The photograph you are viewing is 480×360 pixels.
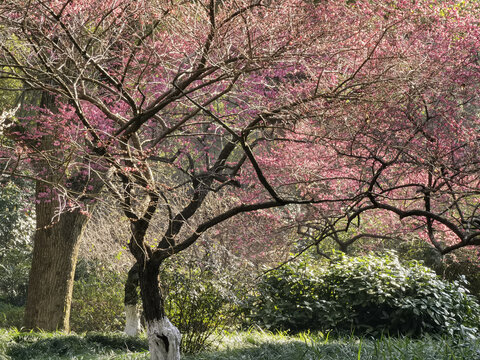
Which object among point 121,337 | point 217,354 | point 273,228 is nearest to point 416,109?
point 217,354

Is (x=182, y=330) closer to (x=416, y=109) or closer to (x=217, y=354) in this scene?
(x=217, y=354)

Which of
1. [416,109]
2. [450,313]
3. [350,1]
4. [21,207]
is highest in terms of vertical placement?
[350,1]

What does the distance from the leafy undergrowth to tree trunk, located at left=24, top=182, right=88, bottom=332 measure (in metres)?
0.71

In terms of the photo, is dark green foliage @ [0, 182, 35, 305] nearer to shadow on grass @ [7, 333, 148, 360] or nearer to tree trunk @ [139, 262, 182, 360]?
shadow on grass @ [7, 333, 148, 360]

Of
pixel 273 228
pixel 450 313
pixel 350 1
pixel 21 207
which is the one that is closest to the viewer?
pixel 450 313

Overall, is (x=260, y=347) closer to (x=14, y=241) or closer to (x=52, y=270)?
(x=52, y=270)

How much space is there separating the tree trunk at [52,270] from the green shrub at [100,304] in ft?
8.98

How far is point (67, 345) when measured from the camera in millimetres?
7367

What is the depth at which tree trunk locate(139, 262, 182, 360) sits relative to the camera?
16.5 ft

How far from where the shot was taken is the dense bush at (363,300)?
7.42 metres

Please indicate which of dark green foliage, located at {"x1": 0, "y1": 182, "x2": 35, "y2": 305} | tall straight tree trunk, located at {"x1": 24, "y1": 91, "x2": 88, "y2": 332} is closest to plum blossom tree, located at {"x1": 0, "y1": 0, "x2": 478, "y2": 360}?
tall straight tree trunk, located at {"x1": 24, "y1": 91, "x2": 88, "y2": 332}

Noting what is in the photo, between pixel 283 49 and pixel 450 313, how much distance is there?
4.97 meters

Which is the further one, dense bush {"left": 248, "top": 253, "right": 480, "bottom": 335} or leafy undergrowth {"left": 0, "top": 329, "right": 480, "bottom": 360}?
dense bush {"left": 248, "top": 253, "right": 480, "bottom": 335}

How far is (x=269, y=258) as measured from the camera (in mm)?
10492
